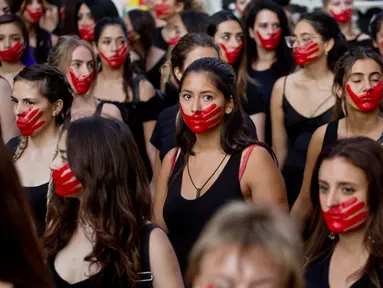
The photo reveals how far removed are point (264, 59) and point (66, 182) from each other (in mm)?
4652

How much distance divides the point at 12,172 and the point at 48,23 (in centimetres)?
774

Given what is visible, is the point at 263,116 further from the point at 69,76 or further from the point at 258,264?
the point at 258,264

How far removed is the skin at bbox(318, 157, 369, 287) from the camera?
13.0 ft

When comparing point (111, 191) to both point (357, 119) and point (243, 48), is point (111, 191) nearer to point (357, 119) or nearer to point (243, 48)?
point (357, 119)

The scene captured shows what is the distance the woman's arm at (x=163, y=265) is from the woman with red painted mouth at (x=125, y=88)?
339 centimetres

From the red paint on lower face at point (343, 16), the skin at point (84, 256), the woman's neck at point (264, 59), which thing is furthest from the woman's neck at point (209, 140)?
the red paint on lower face at point (343, 16)

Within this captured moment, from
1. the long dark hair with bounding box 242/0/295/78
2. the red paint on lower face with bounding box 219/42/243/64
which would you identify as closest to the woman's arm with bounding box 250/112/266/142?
the red paint on lower face with bounding box 219/42/243/64

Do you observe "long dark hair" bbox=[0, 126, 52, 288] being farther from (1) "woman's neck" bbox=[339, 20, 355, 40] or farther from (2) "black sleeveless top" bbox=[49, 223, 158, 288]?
(1) "woman's neck" bbox=[339, 20, 355, 40]

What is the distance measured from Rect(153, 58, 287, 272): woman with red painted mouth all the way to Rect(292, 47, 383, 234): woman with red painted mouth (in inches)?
28.4

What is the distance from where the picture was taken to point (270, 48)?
8227 millimetres

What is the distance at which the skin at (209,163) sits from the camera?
471 centimetres

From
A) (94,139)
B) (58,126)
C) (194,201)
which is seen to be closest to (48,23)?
(58,126)

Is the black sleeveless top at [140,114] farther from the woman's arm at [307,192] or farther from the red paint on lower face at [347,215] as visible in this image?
the red paint on lower face at [347,215]

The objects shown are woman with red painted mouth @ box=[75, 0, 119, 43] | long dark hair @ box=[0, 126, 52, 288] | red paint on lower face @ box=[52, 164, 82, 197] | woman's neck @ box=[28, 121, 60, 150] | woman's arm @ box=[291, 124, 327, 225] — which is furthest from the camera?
woman with red painted mouth @ box=[75, 0, 119, 43]
